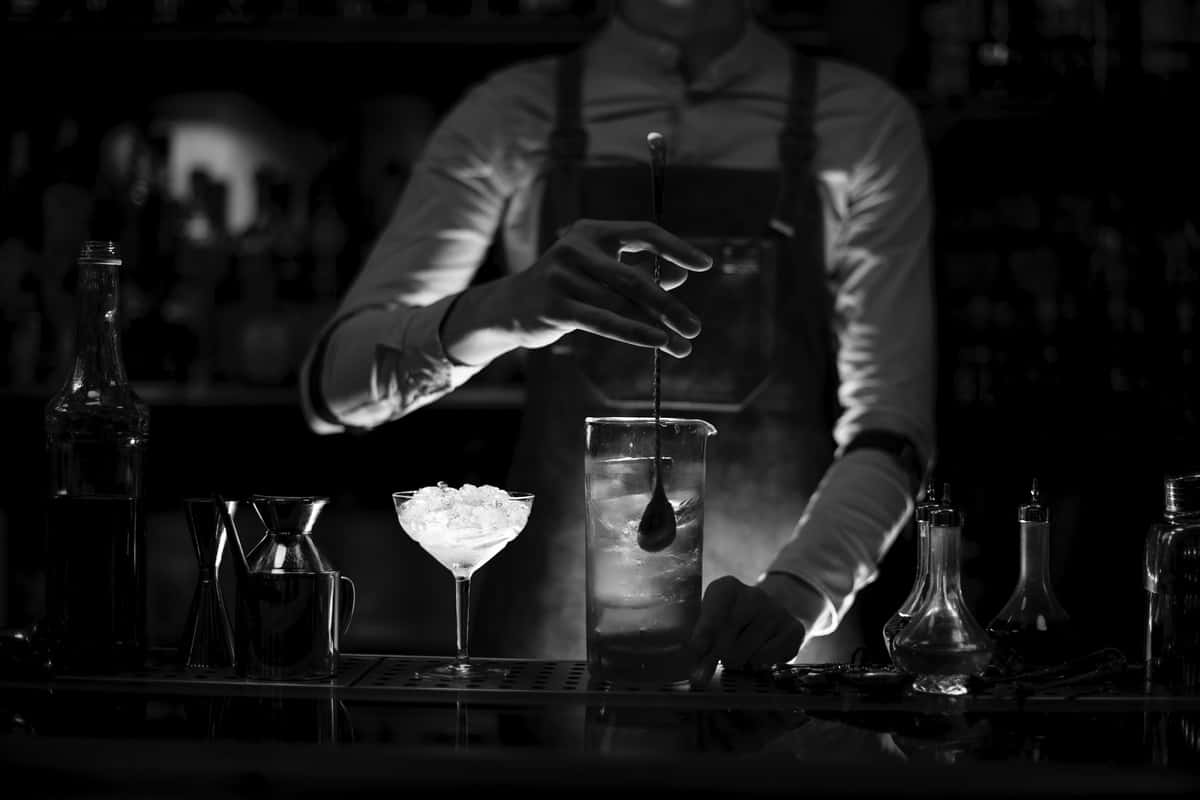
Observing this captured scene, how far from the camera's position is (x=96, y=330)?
110 centimetres

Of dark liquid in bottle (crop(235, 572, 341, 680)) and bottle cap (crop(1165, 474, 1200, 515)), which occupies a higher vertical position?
bottle cap (crop(1165, 474, 1200, 515))

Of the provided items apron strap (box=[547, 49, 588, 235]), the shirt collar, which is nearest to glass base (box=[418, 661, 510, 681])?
apron strap (box=[547, 49, 588, 235])

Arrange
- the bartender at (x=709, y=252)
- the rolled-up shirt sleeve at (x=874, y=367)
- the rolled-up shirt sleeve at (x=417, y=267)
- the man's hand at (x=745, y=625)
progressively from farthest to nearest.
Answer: the bartender at (x=709, y=252) → the rolled-up shirt sleeve at (x=417, y=267) → the rolled-up shirt sleeve at (x=874, y=367) → the man's hand at (x=745, y=625)

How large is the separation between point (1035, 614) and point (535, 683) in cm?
42

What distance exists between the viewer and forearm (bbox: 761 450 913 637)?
1.37m

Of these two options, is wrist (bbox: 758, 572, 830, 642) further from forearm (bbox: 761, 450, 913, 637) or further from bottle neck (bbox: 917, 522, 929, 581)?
bottle neck (bbox: 917, 522, 929, 581)

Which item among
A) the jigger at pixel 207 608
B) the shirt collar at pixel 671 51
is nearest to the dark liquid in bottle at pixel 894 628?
the jigger at pixel 207 608

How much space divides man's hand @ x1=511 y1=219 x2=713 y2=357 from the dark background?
3.89ft

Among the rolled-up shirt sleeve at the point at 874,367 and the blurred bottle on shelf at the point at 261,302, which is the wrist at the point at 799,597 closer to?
the rolled-up shirt sleeve at the point at 874,367

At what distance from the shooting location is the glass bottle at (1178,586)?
3.56 ft

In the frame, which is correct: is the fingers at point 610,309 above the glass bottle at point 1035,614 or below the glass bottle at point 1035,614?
above

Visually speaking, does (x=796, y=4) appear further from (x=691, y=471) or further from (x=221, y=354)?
(x=691, y=471)

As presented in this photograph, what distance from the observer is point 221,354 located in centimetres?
248

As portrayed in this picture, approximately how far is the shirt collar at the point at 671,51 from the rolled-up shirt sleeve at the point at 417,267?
0.15 m
